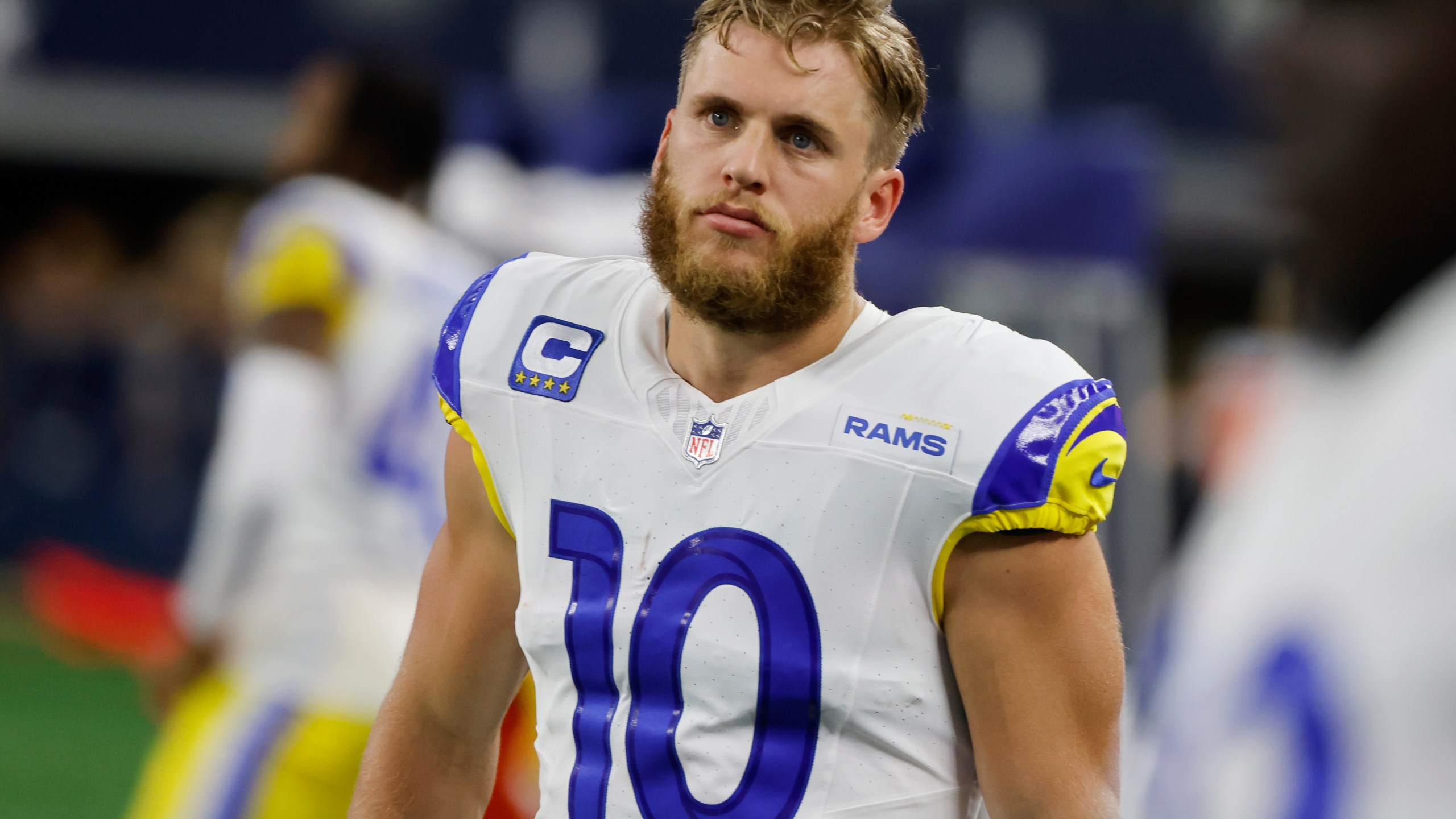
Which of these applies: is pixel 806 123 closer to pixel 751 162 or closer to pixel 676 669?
pixel 751 162

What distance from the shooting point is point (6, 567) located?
10945 millimetres

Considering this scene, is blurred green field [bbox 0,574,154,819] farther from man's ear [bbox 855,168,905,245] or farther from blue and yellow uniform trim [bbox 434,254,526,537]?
man's ear [bbox 855,168,905,245]

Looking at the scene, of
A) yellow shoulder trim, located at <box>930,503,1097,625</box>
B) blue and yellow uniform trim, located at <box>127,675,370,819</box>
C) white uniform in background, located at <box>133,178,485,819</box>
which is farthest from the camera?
white uniform in background, located at <box>133,178,485,819</box>

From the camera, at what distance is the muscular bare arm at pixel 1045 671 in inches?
75.7

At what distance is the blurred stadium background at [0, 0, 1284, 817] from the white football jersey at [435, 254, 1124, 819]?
1612mm

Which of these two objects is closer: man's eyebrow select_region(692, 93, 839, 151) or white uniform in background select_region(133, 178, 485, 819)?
man's eyebrow select_region(692, 93, 839, 151)

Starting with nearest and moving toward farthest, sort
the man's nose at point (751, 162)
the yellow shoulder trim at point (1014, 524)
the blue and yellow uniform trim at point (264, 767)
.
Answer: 1. the yellow shoulder trim at point (1014, 524)
2. the man's nose at point (751, 162)
3. the blue and yellow uniform trim at point (264, 767)

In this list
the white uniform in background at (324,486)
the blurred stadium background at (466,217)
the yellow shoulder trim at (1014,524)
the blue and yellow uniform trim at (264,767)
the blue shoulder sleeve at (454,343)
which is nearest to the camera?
the yellow shoulder trim at (1014,524)

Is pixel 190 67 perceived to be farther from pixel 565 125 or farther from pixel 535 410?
pixel 535 410

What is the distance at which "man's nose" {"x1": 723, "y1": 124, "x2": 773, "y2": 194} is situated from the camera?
2041 millimetres

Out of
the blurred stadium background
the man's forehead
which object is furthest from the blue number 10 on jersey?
the blurred stadium background

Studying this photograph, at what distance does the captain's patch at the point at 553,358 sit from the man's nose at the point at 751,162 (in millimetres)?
299

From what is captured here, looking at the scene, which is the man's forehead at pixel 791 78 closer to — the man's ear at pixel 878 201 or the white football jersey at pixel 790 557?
the man's ear at pixel 878 201

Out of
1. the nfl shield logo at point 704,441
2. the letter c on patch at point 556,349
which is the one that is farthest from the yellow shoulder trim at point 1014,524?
the letter c on patch at point 556,349
